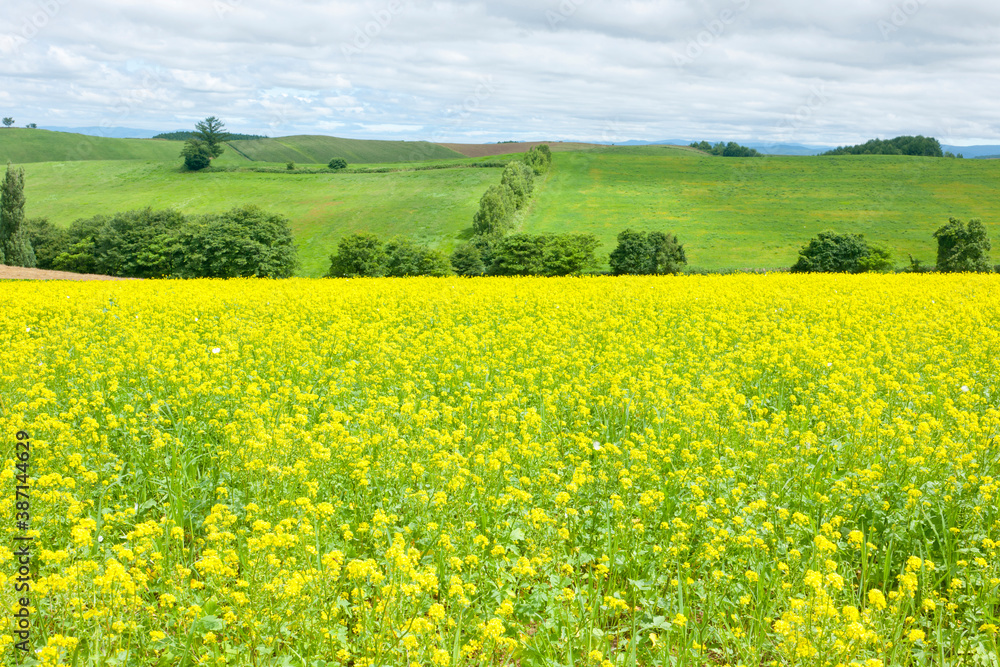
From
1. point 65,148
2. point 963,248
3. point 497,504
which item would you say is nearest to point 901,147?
point 963,248

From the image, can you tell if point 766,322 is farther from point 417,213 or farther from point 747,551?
point 417,213

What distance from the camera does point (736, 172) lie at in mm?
120562

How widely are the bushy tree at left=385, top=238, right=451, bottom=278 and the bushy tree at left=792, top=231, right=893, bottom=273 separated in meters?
42.9

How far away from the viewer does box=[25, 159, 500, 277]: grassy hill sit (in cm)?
9256

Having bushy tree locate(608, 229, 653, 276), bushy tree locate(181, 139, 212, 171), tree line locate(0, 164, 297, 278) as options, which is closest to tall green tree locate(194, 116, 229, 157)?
bushy tree locate(181, 139, 212, 171)

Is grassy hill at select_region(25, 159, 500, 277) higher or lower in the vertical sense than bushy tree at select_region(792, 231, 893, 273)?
higher

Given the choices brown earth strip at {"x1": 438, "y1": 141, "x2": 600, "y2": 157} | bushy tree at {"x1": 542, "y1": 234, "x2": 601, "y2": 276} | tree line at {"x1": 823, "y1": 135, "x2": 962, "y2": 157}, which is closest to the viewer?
bushy tree at {"x1": 542, "y1": 234, "x2": 601, "y2": 276}

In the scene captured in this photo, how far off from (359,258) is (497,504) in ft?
244

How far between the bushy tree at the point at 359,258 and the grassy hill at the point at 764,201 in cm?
2483

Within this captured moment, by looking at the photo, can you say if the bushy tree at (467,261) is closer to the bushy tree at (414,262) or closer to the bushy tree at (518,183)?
the bushy tree at (414,262)

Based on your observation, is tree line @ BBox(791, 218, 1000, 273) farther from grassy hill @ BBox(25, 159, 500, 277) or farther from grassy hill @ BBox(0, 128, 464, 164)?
grassy hill @ BBox(0, 128, 464, 164)

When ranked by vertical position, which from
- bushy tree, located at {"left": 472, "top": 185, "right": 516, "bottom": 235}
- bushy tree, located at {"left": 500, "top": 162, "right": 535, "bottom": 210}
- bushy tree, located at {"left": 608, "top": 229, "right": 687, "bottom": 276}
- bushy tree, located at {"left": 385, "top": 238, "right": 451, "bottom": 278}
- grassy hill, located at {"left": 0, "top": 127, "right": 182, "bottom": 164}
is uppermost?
grassy hill, located at {"left": 0, "top": 127, "right": 182, "bottom": 164}

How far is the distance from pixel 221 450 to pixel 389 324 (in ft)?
26.7

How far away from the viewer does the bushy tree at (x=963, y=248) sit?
65125 mm
